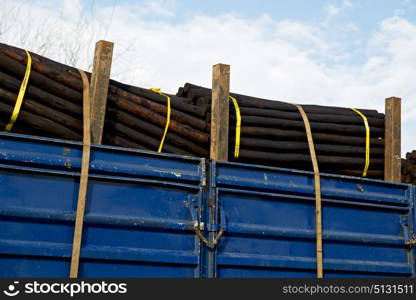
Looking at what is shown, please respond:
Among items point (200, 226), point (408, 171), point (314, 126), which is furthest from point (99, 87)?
point (408, 171)

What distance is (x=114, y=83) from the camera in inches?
226

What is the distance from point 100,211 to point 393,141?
365cm

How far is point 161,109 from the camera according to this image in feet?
19.0

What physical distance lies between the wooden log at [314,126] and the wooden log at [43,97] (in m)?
1.69

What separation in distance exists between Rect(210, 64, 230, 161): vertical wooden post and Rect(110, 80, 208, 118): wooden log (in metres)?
0.23

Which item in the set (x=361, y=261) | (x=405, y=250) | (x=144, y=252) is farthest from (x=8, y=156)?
(x=405, y=250)

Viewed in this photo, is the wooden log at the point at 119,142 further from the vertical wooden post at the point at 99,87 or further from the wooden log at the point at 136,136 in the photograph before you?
the vertical wooden post at the point at 99,87

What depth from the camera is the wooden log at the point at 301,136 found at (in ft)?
19.8

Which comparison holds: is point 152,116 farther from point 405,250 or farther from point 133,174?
point 405,250

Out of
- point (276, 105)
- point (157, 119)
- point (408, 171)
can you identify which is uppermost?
point (276, 105)

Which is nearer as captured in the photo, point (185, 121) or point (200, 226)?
point (200, 226)

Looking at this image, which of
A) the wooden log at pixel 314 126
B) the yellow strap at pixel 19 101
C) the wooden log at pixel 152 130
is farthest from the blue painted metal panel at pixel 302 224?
the yellow strap at pixel 19 101

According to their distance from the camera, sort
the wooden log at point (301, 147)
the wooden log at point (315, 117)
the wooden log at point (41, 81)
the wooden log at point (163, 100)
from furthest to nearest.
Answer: the wooden log at point (315, 117)
the wooden log at point (301, 147)
the wooden log at point (163, 100)
the wooden log at point (41, 81)

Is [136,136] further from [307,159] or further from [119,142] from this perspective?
[307,159]
